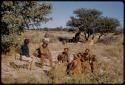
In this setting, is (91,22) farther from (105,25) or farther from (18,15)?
(18,15)

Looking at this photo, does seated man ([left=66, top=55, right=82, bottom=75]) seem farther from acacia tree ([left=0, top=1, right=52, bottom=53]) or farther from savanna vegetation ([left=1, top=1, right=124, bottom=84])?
acacia tree ([left=0, top=1, right=52, bottom=53])

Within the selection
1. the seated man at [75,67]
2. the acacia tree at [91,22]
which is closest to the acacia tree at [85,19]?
the acacia tree at [91,22]

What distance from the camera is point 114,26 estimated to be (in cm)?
2584

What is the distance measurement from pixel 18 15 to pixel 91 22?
1344 cm

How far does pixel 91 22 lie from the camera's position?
25.8m

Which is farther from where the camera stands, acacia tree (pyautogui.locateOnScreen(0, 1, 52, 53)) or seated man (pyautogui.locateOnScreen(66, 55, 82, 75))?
acacia tree (pyautogui.locateOnScreen(0, 1, 52, 53))

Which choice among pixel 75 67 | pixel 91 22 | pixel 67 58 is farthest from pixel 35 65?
pixel 91 22

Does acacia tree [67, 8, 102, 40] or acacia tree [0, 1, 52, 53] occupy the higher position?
acacia tree [0, 1, 52, 53]

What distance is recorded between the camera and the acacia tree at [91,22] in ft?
83.9

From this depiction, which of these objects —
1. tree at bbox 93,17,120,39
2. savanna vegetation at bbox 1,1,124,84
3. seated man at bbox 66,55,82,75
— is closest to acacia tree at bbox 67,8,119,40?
tree at bbox 93,17,120,39

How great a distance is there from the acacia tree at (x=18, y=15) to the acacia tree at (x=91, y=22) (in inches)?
430

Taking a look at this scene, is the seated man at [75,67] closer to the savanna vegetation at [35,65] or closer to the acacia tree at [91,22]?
the savanna vegetation at [35,65]

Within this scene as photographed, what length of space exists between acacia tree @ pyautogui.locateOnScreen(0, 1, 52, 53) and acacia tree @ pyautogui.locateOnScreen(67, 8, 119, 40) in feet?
35.9

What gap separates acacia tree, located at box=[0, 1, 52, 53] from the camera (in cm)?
1225
